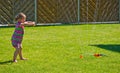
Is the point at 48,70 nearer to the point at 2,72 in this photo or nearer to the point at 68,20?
the point at 2,72

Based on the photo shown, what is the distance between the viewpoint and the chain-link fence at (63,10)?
20031mm

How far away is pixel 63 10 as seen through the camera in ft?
69.8

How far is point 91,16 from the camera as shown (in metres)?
22.4

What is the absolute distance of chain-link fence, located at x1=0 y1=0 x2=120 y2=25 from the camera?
20031mm

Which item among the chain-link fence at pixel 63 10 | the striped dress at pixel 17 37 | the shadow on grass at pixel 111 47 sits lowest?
the chain-link fence at pixel 63 10

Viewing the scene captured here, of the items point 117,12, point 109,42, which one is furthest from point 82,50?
point 117,12

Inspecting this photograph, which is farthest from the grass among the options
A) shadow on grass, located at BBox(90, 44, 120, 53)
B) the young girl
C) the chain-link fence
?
the chain-link fence

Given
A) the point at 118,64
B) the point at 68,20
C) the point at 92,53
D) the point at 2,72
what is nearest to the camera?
the point at 2,72

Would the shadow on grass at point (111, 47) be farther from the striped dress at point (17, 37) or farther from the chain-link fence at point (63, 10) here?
the chain-link fence at point (63, 10)

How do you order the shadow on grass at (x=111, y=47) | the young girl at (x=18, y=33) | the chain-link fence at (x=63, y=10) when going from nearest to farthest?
the young girl at (x=18, y=33) → the shadow on grass at (x=111, y=47) → the chain-link fence at (x=63, y=10)

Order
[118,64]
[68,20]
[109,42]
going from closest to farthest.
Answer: [118,64], [109,42], [68,20]

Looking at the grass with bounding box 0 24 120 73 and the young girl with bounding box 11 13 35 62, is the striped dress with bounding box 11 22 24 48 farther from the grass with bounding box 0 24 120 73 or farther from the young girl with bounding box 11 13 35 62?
the grass with bounding box 0 24 120 73

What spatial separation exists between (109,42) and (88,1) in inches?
376

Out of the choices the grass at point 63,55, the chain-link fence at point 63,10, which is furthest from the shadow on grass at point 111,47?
the chain-link fence at point 63,10
